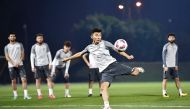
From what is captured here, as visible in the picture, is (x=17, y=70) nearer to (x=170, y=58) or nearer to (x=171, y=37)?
(x=170, y=58)

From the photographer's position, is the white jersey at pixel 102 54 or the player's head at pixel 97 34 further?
the white jersey at pixel 102 54

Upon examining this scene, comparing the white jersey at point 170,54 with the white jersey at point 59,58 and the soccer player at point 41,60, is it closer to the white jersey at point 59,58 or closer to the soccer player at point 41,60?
the white jersey at point 59,58

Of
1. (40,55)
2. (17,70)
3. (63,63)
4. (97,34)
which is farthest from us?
(63,63)

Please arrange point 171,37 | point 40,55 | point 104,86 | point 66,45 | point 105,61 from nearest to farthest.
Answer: point 104,86 → point 105,61 → point 171,37 → point 40,55 → point 66,45

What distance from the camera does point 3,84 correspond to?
3838 cm

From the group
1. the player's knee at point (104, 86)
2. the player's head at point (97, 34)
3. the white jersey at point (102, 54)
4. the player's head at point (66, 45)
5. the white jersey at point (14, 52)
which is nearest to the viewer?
the player's knee at point (104, 86)

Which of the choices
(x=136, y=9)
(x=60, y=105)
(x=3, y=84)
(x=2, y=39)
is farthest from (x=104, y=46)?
(x=136, y=9)

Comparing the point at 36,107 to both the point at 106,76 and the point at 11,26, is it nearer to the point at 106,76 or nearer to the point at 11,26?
the point at 106,76

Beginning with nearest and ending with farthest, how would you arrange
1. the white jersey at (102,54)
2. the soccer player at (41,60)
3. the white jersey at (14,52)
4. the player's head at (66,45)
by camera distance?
the white jersey at (102,54)
the soccer player at (41,60)
the white jersey at (14,52)
the player's head at (66,45)

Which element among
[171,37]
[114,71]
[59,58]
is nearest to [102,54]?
[114,71]

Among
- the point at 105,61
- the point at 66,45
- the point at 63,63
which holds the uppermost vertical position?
the point at 66,45

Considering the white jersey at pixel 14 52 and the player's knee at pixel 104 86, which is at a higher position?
the white jersey at pixel 14 52

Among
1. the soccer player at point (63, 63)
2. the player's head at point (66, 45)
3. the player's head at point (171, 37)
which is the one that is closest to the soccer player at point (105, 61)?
the player's head at point (171, 37)

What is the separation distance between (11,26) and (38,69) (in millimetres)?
35050
